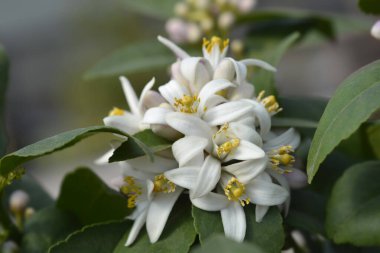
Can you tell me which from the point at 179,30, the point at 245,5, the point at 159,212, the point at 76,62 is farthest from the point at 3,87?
the point at 76,62

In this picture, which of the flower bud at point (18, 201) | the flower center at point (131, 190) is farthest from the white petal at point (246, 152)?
the flower bud at point (18, 201)

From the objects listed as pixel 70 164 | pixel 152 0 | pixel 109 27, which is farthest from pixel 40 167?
pixel 152 0

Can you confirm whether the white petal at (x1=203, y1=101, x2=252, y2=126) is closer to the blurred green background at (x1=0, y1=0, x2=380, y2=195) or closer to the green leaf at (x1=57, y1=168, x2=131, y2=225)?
the green leaf at (x1=57, y1=168, x2=131, y2=225)

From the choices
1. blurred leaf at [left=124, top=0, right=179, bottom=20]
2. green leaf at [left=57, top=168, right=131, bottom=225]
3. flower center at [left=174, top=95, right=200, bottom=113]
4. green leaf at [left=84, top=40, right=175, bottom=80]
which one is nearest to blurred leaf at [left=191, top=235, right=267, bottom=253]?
flower center at [left=174, top=95, right=200, bottom=113]

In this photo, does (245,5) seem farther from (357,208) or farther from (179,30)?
(357,208)

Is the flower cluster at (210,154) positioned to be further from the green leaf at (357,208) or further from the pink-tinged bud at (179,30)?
the pink-tinged bud at (179,30)

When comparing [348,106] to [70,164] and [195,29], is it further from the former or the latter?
[70,164]

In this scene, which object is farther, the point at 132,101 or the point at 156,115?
the point at 132,101
